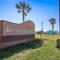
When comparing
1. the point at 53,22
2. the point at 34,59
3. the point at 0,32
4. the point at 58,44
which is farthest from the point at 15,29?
the point at 53,22

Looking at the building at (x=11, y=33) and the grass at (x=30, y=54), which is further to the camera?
the building at (x=11, y=33)

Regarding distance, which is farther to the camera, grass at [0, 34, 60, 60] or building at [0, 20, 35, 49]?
building at [0, 20, 35, 49]

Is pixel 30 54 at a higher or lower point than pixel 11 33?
lower

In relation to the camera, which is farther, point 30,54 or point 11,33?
point 11,33

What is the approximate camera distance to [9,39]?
26.4 meters

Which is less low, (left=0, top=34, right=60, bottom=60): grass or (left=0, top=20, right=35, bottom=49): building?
(left=0, top=20, right=35, bottom=49): building

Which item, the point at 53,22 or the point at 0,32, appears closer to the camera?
the point at 0,32

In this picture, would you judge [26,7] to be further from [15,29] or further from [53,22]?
[53,22]

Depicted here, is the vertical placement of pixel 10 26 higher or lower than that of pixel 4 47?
higher

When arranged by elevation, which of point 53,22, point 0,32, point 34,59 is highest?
point 53,22

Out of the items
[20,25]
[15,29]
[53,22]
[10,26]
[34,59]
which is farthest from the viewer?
[53,22]

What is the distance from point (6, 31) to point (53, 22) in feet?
255

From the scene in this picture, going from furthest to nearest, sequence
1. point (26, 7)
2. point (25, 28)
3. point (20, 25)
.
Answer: point (26, 7) < point (25, 28) < point (20, 25)

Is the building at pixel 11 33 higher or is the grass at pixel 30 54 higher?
the building at pixel 11 33
